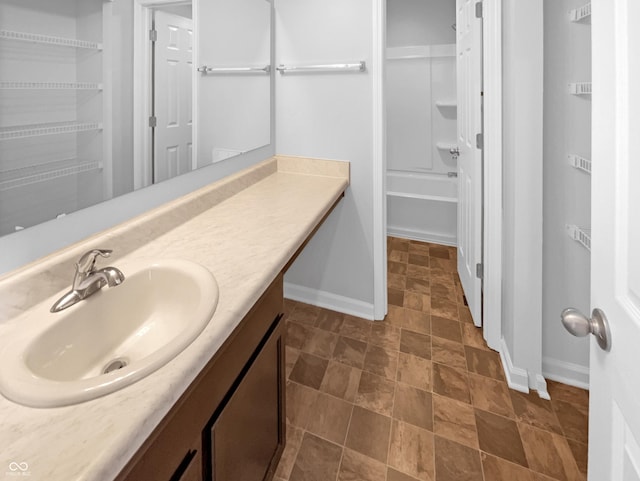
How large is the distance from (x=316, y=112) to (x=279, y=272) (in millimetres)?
1468

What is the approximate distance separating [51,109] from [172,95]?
52 cm

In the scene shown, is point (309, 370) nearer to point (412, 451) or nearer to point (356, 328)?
point (356, 328)

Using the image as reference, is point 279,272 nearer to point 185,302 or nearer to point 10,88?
point 185,302

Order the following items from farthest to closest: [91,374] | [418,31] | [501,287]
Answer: [418,31], [501,287], [91,374]

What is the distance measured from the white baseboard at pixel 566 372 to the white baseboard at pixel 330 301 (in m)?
0.95

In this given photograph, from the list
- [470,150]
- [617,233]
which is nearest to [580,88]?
[470,150]

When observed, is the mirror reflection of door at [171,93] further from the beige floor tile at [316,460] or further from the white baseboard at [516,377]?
the white baseboard at [516,377]

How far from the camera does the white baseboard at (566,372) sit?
172 centimetres

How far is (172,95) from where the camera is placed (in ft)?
4.67

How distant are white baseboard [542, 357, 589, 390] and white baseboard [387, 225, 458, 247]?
1967 mm

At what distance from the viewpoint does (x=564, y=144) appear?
1.54 metres

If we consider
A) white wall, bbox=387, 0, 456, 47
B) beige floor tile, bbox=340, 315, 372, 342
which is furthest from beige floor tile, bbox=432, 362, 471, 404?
white wall, bbox=387, 0, 456, 47

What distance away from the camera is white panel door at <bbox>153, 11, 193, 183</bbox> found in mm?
1345

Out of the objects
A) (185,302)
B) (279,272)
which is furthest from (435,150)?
(185,302)
